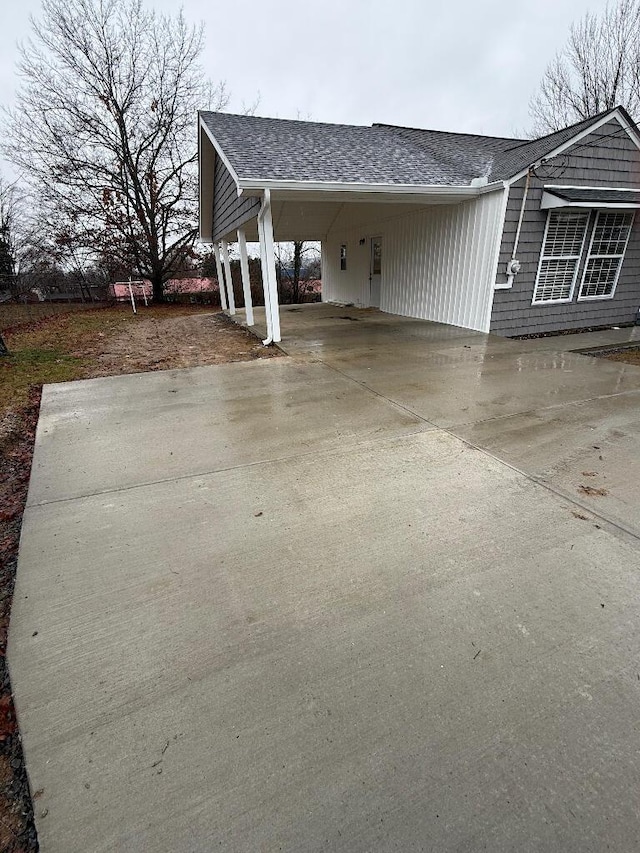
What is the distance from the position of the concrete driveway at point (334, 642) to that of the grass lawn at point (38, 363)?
0.19 feet

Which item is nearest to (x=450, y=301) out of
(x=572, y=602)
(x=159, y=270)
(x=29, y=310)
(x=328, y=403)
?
(x=328, y=403)

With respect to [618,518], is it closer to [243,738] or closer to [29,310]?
[243,738]

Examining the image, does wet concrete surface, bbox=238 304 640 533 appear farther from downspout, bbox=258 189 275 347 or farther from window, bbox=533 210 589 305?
window, bbox=533 210 589 305

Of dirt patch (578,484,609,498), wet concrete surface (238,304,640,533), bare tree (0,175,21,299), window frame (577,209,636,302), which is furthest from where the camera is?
bare tree (0,175,21,299)

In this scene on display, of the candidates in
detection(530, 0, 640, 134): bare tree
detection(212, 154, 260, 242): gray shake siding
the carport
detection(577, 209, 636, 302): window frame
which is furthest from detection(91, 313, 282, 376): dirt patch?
detection(530, 0, 640, 134): bare tree

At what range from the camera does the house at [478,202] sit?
265 inches

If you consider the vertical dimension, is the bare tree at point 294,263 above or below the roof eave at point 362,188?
below

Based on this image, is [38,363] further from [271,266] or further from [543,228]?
[543,228]

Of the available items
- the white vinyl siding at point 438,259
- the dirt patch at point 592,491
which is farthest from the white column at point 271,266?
the dirt patch at point 592,491

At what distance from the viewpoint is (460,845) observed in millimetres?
1046

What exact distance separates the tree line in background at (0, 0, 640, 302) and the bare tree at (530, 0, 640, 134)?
0.04 metres

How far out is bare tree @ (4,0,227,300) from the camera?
15.0 meters

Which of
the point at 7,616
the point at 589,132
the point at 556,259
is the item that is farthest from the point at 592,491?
the point at 589,132

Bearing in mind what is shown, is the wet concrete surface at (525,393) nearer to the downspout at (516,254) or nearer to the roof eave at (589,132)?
the downspout at (516,254)
